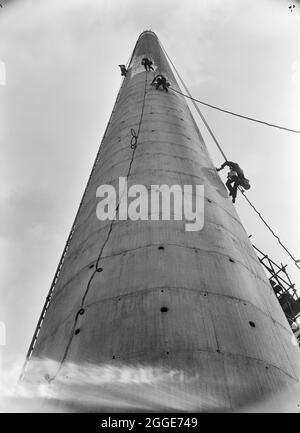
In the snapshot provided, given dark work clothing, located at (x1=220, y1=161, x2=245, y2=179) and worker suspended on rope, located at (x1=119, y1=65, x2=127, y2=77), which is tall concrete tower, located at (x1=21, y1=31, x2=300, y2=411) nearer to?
dark work clothing, located at (x1=220, y1=161, x2=245, y2=179)

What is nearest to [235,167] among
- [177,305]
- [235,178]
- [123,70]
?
[235,178]

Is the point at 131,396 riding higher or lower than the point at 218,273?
lower

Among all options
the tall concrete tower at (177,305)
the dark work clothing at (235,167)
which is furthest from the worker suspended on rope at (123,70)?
the tall concrete tower at (177,305)

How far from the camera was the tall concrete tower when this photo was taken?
14.7ft

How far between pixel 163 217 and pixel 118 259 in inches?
50.7

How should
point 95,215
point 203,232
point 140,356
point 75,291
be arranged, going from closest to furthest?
1. point 140,356
2. point 75,291
3. point 203,232
4. point 95,215

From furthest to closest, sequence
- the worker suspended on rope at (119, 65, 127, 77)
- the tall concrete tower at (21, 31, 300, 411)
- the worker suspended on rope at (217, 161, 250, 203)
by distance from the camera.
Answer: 1. the worker suspended on rope at (119, 65, 127, 77)
2. the worker suspended on rope at (217, 161, 250, 203)
3. the tall concrete tower at (21, 31, 300, 411)

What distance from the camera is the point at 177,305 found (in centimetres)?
518

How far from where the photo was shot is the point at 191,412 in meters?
3.86

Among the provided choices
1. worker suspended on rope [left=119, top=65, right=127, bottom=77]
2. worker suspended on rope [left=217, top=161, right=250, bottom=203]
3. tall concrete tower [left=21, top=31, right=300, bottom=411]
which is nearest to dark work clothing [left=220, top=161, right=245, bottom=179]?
worker suspended on rope [left=217, top=161, right=250, bottom=203]

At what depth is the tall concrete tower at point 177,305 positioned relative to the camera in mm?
4473
